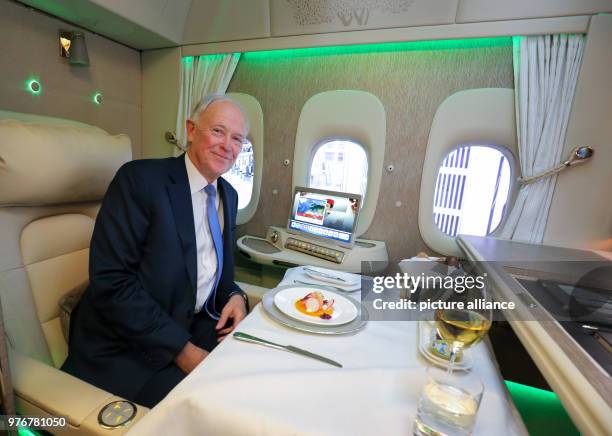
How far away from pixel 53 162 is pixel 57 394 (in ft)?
2.71

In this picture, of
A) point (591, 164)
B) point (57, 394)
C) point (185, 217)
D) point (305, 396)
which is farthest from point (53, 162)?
point (591, 164)

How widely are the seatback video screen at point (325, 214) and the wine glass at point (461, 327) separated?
4.02ft

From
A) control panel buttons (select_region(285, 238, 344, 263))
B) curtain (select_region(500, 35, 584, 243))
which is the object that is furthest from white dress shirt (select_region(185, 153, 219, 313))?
curtain (select_region(500, 35, 584, 243))

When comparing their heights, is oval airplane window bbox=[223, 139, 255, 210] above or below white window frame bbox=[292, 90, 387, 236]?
below

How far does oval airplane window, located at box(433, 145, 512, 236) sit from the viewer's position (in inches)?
80.4

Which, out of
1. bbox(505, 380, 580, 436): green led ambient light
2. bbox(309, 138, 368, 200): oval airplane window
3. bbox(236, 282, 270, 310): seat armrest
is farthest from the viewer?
bbox(309, 138, 368, 200): oval airplane window

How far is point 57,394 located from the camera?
80cm

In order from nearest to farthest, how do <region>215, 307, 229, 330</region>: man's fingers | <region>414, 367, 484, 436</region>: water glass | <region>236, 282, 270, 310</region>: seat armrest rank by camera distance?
<region>414, 367, 484, 436</region>: water glass < <region>215, 307, 229, 330</region>: man's fingers < <region>236, 282, 270, 310</region>: seat armrest

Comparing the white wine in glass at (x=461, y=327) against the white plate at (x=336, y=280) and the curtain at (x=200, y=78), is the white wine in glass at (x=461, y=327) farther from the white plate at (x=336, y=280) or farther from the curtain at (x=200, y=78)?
the curtain at (x=200, y=78)

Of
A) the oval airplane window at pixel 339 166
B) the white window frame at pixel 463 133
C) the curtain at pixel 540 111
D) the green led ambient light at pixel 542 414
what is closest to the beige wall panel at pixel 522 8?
the curtain at pixel 540 111

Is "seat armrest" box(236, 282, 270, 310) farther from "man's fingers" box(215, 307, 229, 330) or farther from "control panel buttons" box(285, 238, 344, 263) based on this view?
"control panel buttons" box(285, 238, 344, 263)

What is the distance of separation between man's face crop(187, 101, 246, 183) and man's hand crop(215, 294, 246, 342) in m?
0.58

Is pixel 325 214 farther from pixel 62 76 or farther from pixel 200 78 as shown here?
pixel 62 76

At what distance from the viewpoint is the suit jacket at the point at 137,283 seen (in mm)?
1067
